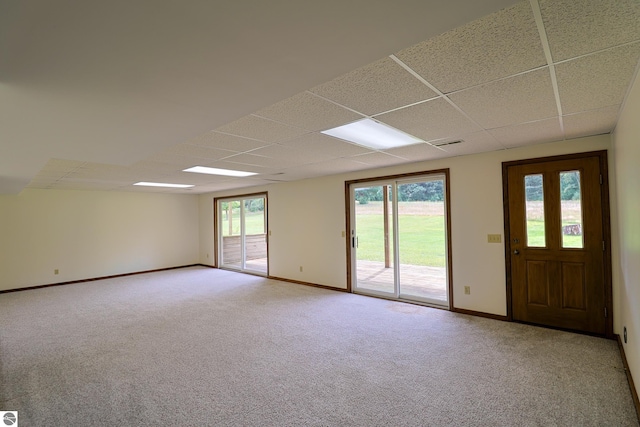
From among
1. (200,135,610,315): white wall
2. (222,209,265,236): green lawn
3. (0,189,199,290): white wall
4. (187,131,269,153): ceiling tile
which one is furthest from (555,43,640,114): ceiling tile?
(0,189,199,290): white wall

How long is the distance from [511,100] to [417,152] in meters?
1.72

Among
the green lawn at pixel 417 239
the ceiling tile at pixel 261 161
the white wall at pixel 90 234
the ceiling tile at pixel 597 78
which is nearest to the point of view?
the ceiling tile at pixel 597 78

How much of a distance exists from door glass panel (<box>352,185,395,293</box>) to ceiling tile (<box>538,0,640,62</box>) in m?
3.65

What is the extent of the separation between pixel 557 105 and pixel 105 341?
5.07 metres

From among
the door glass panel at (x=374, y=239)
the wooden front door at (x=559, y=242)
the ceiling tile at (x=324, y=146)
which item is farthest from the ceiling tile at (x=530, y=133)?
the door glass panel at (x=374, y=239)

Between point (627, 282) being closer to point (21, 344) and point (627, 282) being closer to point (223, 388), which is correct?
point (223, 388)

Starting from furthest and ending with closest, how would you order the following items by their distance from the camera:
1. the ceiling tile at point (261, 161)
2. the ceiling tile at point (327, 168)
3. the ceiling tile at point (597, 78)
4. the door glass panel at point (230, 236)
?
the door glass panel at point (230, 236)
the ceiling tile at point (327, 168)
the ceiling tile at point (261, 161)
the ceiling tile at point (597, 78)

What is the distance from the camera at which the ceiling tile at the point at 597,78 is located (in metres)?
1.59

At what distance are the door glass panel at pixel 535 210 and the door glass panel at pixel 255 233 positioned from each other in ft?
Answer: 17.7

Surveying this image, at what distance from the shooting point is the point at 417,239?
16.0 feet

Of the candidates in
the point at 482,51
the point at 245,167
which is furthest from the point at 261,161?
the point at 482,51

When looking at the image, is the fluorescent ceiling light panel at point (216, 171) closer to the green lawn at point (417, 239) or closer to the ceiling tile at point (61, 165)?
the ceiling tile at point (61, 165)

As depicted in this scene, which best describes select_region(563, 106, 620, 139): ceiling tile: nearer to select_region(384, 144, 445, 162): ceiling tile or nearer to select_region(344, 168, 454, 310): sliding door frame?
select_region(384, 144, 445, 162): ceiling tile

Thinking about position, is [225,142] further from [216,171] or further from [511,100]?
[511,100]
